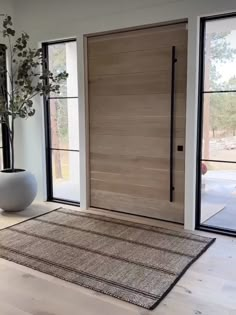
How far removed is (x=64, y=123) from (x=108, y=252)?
199 cm

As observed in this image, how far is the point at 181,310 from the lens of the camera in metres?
2.23

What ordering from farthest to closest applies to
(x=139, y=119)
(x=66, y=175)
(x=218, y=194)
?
→ (x=66, y=175) → (x=139, y=119) → (x=218, y=194)

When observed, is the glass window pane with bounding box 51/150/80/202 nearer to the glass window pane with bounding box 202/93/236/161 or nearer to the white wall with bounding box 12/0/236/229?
the white wall with bounding box 12/0/236/229

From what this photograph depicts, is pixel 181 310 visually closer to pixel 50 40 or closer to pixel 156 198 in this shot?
pixel 156 198

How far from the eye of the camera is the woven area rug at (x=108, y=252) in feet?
8.41

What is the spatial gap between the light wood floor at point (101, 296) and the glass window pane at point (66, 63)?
90.9 inches

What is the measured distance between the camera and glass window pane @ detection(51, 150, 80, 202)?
4.49m

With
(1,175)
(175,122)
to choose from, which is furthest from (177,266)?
(1,175)

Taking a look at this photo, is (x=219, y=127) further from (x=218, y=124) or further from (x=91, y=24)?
(x=91, y=24)

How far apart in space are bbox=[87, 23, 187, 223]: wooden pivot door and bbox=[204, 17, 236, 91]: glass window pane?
24 centimetres

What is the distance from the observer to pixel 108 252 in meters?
3.11

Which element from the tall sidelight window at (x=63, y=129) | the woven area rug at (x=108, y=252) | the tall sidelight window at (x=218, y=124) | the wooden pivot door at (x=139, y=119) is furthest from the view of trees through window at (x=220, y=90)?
the tall sidelight window at (x=63, y=129)

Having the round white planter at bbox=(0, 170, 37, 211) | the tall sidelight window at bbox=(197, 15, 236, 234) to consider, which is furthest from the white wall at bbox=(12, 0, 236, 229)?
the round white planter at bbox=(0, 170, 37, 211)

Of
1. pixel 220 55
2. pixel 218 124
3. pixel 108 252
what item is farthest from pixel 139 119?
pixel 108 252
